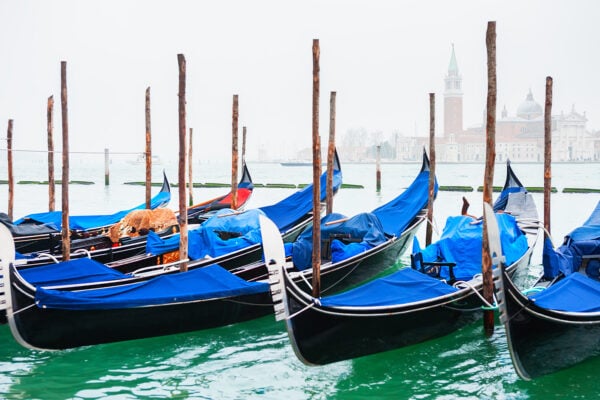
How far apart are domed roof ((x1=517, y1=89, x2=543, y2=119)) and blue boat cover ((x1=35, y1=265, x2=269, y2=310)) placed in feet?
304

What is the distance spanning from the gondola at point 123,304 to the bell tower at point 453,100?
9443cm

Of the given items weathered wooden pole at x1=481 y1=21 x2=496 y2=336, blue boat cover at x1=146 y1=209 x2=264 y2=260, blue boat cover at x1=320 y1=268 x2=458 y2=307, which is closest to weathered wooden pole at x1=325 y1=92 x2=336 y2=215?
blue boat cover at x1=146 y1=209 x2=264 y2=260

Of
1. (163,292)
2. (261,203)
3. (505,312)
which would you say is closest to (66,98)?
(163,292)

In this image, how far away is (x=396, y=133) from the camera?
89.6 meters

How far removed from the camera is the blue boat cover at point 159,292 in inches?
179

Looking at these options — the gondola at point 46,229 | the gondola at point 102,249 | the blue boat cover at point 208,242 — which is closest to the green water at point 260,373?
the gondola at point 102,249

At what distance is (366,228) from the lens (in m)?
6.93

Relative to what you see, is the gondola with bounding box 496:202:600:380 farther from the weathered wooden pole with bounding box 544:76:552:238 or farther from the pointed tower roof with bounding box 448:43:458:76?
the pointed tower roof with bounding box 448:43:458:76

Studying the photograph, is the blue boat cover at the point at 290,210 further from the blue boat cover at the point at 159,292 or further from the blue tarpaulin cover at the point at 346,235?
the blue boat cover at the point at 159,292

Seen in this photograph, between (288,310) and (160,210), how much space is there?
412 cm

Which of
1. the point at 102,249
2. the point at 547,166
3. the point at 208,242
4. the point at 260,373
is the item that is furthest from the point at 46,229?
the point at 547,166

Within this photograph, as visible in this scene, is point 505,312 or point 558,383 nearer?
point 505,312

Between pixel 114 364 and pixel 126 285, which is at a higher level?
pixel 126 285

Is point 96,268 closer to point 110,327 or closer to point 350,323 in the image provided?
point 110,327
